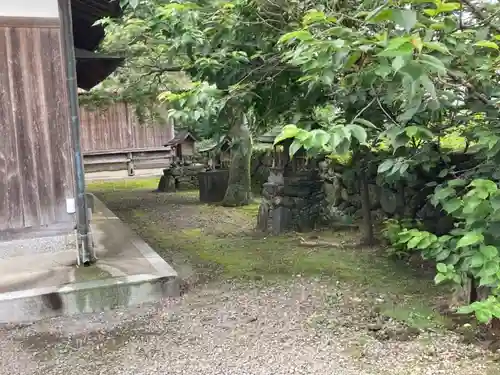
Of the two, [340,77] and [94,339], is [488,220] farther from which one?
[94,339]

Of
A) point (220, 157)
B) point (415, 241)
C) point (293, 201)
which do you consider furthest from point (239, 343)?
point (220, 157)

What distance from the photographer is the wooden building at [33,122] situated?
4.52 meters

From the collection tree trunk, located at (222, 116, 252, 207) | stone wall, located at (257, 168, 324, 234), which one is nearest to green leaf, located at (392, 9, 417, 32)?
stone wall, located at (257, 168, 324, 234)

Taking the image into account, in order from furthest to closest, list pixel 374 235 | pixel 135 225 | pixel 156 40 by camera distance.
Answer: pixel 135 225, pixel 374 235, pixel 156 40

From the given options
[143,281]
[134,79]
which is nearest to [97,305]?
[143,281]

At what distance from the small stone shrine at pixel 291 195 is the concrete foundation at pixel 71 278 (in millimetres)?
2256

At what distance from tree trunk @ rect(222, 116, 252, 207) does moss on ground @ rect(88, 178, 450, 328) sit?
54 centimetres

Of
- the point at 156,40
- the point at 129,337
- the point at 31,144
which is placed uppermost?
the point at 156,40

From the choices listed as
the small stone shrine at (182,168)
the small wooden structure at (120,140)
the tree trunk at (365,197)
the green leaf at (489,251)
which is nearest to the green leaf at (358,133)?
the green leaf at (489,251)

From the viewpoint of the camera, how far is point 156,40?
5.45 meters

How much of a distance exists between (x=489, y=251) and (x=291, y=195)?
405 centimetres

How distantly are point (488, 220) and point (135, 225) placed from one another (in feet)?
19.0

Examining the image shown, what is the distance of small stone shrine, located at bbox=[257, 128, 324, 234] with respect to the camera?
22.5ft

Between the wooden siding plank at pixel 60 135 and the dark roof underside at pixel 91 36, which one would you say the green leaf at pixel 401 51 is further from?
the dark roof underside at pixel 91 36
